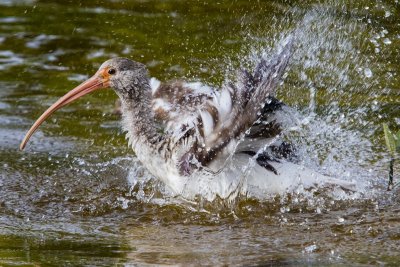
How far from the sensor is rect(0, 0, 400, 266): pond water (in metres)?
5.66

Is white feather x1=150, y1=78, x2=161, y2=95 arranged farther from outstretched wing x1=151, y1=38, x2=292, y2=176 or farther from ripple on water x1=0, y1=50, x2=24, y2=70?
ripple on water x1=0, y1=50, x2=24, y2=70

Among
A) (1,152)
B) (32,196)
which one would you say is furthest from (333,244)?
(1,152)

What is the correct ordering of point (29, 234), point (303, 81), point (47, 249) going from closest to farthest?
point (47, 249) → point (29, 234) → point (303, 81)

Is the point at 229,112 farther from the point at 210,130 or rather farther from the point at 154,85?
the point at 154,85

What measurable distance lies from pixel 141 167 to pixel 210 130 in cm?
146

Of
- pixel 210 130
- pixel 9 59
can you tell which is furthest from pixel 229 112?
pixel 9 59

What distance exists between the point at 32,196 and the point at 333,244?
2.58 metres

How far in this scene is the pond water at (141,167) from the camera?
5.66 meters

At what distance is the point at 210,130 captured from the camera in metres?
6.34

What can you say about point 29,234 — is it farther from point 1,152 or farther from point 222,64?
point 222,64

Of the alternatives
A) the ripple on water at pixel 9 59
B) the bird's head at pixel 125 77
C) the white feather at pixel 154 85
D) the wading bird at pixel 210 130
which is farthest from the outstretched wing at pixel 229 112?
the ripple on water at pixel 9 59

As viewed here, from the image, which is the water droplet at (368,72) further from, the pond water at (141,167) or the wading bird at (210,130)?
the wading bird at (210,130)

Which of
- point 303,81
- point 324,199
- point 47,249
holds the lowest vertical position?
point 47,249

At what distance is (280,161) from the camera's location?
7.01 metres
